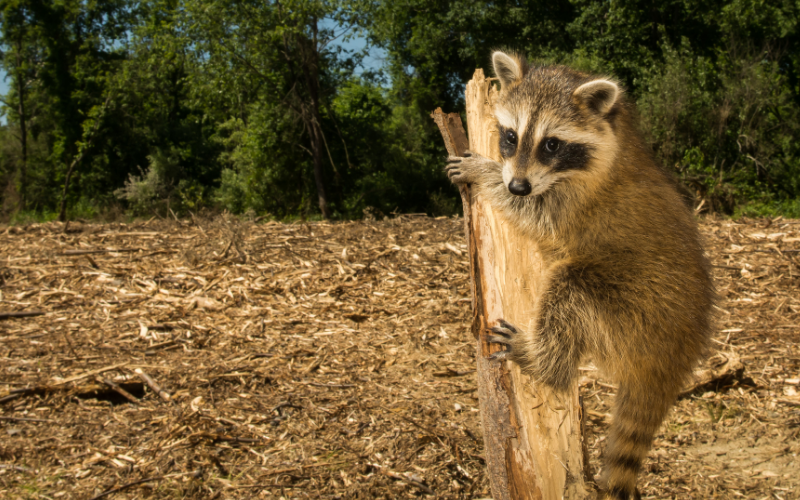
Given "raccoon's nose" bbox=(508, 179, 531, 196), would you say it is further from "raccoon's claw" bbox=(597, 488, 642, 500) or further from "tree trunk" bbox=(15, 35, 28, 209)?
"tree trunk" bbox=(15, 35, 28, 209)

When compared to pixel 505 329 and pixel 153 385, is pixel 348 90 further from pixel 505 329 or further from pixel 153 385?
pixel 505 329

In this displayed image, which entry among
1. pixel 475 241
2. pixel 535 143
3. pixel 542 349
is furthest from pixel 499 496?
pixel 535 143

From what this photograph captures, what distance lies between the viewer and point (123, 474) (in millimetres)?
4242

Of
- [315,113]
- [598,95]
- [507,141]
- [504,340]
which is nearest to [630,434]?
[504,340]

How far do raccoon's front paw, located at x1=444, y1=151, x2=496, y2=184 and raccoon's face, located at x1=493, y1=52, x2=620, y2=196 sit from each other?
0.15m

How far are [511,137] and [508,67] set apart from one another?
701 millimetres

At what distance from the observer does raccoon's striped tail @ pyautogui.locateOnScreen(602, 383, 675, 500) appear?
310 centimetres

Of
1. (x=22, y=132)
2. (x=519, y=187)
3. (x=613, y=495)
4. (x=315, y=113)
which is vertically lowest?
(x=613, y=495)

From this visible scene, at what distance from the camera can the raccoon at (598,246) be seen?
3.38 meters

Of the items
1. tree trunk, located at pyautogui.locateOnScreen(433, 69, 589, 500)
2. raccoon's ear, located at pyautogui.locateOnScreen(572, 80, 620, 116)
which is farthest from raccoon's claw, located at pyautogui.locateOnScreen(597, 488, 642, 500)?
raccoon's ear, located at pyautogui.locateOnScreen(572, 80, 620, 116)

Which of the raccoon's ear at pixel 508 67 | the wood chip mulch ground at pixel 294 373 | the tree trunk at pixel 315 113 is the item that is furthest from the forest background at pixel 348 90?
the raccoon's ear at pixel 508 67

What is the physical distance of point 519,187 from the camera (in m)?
3.42

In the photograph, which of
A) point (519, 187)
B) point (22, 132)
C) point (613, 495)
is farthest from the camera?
point (22, 132)

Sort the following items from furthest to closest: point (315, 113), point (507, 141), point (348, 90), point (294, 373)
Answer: point (348, 90) < point (315, 113) < point (294, 373) < point (507, 141)
